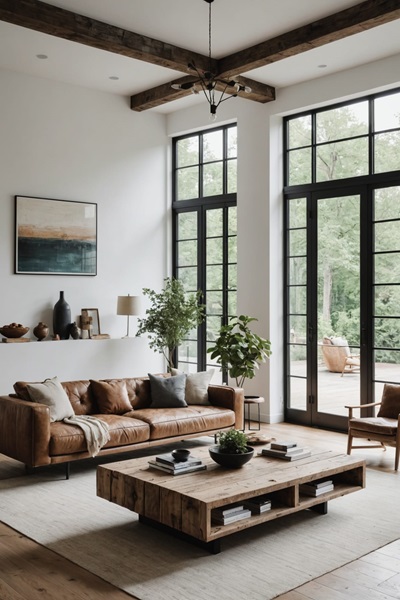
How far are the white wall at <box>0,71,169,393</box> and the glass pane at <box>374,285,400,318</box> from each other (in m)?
3.13

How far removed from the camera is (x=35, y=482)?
18.1 feet

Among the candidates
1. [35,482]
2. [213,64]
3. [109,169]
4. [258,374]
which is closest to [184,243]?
[109,169]

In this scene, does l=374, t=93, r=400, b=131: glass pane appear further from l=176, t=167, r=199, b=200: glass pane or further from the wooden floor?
the wooden floor

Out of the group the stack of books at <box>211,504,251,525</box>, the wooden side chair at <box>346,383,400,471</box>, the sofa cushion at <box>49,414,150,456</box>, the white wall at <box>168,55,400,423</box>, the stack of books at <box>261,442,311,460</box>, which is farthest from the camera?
the white wall at <box>168,55,400,423</box>

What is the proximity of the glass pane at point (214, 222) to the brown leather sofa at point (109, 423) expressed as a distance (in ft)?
8.89

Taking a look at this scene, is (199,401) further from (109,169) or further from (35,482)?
(109,169)

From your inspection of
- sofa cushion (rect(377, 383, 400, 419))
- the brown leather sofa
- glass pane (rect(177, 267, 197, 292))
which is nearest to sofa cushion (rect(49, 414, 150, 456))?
the brown leather sofa

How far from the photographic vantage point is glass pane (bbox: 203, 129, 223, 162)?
9.09m

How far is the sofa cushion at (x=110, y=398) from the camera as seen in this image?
639 cm

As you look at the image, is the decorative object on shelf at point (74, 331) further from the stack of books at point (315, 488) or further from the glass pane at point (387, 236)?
the stack of books at point (315, 488)

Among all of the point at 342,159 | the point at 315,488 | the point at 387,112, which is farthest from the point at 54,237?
the point at 315,488

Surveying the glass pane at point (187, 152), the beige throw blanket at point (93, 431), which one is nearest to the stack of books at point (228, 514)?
the beige throw blanket at point (93, 431)

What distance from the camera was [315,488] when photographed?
4.59m

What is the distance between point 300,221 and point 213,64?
2131 mm
